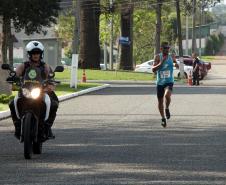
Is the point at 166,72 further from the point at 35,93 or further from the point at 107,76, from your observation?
the point at 107,76

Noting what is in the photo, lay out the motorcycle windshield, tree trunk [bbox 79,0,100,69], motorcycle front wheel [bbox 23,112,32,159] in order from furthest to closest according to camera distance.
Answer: tree trunk [bbox 79,0,100,69], the motorcycle windshield, motorcycle front wheel [bbox 23,112,32,159]

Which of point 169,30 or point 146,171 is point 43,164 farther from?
point 169,30

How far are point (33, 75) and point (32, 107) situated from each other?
19.2 inches

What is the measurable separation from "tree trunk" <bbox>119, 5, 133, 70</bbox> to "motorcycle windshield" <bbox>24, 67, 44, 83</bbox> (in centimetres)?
4979

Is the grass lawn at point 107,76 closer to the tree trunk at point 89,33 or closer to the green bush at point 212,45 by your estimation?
the tree trunk at point 89,33

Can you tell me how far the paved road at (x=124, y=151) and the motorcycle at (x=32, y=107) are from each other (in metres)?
0.30

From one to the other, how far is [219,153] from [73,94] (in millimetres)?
17438

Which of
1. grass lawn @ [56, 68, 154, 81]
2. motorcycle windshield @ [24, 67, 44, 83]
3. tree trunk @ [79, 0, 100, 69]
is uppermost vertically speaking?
tree trunk @ [79, 0, 100, 69]

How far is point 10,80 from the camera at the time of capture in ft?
39.0

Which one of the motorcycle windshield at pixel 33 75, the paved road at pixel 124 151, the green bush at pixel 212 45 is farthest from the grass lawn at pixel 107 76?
the green bush at pixel 212 45

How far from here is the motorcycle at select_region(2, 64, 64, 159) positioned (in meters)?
11.3

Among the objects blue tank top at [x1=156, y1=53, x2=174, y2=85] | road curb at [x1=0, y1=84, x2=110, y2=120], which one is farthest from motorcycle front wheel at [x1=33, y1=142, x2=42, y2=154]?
Answer: road curb at [x1=0, y1=84, x2=110, y2=120]

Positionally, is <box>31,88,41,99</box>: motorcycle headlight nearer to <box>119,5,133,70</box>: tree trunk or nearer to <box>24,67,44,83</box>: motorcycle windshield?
<box>24,67,44,83</box>: motorcycle windshield

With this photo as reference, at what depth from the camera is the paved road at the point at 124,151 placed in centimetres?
957
